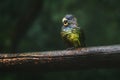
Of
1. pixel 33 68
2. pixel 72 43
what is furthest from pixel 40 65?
pixel 72 43

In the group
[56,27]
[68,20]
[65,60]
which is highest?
[68,20]

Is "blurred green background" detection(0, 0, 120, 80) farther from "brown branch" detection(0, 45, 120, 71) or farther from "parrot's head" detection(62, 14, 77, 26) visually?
"brown branch" detection(0, 45, 120, 71)

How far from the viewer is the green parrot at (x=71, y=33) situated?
4.17 meters

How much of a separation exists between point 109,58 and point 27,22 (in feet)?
9.01

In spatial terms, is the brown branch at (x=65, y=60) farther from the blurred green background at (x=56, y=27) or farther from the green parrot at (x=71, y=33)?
the blurred green background at (x=56, y=27)

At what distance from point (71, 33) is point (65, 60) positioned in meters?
0.46

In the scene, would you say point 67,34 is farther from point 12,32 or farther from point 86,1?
point 86,1

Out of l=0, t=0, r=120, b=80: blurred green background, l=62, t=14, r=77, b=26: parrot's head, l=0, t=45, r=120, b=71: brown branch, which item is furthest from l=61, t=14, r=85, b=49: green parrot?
l=0, t=0, r=120, b=80: blurred green background

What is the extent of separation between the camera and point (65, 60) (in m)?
3.79

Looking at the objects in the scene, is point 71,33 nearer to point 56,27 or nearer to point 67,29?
point 67,29

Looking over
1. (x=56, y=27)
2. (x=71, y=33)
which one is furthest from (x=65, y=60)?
(x=56, y=27)

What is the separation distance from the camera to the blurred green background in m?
6.83

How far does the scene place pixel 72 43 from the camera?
13.7 feet

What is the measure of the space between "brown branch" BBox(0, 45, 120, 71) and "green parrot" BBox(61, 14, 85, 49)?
0.32m
